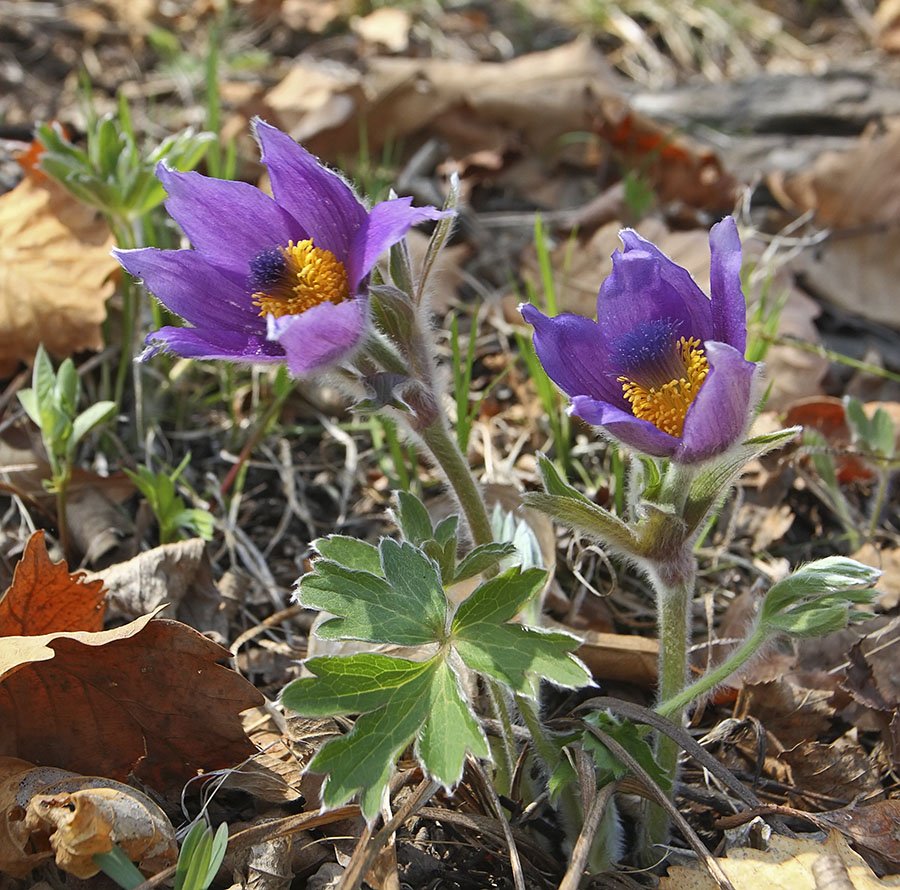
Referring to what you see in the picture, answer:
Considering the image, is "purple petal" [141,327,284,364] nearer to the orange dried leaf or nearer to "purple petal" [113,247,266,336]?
"purple petal" [113,247,266,336]

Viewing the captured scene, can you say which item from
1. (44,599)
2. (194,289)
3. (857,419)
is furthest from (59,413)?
(857,419)

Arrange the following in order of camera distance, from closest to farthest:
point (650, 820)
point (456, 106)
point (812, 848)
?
point (812, 848), point (650, 820), point (456, 106)

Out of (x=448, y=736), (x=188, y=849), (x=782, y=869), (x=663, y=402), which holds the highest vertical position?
(x=663, y=402)

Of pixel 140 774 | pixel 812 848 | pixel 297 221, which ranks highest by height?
pixel 297 221

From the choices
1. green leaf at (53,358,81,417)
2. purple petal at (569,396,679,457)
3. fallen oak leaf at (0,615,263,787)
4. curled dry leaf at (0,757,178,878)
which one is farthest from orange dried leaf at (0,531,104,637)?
purple petal at (569,396,679,457)

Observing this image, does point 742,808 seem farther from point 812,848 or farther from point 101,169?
point 101,169

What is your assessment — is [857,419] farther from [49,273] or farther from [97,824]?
[49,273]

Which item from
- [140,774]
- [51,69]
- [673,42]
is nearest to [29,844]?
[140,774]
